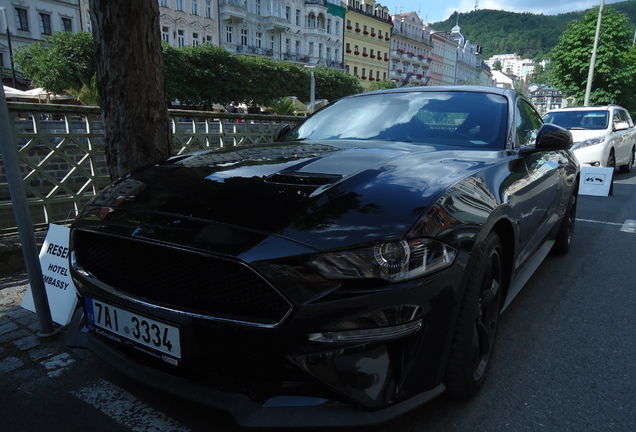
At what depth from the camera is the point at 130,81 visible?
124 inches

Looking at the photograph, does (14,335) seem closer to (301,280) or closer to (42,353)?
(42,353)

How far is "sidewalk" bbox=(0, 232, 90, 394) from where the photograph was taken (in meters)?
2.22

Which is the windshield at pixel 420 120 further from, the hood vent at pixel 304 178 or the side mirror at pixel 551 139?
the hood vent at pixel 304 178

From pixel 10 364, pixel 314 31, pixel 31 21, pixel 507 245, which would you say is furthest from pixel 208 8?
pixel 507 245

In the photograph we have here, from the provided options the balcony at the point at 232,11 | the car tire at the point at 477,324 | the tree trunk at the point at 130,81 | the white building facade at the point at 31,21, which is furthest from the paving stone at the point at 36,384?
the balcony at the point at 232,11

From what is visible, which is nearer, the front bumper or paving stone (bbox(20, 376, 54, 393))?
the front bumper

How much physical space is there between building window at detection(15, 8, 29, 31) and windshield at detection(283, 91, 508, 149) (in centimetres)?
3928

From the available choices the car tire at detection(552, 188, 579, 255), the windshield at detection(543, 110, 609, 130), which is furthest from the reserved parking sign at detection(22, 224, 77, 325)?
the windshield at detection(543, 110, 609, 130)

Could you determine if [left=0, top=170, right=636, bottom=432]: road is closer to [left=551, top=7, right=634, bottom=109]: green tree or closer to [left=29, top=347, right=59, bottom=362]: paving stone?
[left=29, top=347, right=59, bottom=362]: paving stone

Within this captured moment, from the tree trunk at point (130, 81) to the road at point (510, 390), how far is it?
1.42m

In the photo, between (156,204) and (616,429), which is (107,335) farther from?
(616,429)

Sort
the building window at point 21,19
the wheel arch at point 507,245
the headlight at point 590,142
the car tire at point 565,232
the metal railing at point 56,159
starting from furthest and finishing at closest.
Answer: the building window at point 21,19
the headlight at point 590,142
the metal railing at point 56,159
the car tire at point 565,232
the wheel arch at point 507,245

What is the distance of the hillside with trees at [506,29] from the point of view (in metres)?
144

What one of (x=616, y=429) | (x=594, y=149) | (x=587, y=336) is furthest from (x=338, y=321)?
(x=594, y=149)
